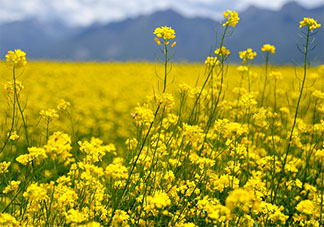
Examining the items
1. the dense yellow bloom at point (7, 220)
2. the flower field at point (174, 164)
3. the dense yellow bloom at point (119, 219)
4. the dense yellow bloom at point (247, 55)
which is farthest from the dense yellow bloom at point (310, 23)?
Result: the dense yellow bloom at point (7, 220)

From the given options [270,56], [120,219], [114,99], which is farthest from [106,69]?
[120,219]

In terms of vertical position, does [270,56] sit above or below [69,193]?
above

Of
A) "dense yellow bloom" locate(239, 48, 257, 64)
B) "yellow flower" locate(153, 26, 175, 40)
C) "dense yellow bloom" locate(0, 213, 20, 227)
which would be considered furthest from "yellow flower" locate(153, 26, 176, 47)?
"dense yellow bloom" locate(239, 48, 257, 64)

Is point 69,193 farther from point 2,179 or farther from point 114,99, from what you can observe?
point 114,99

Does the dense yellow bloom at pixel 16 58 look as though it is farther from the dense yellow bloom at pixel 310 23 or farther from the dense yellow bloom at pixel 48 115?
the dense yellow bloom at pixel 310 23

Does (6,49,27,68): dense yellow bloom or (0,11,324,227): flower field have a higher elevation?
(6,49,27,68): dense yellow bloom

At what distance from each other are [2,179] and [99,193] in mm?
923

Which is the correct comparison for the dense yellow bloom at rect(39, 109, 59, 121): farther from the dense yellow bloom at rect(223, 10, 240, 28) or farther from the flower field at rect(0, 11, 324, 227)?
the dense yellow bloom at rect(223, 10, 240, 28)

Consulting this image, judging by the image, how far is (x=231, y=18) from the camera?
11.1 feet

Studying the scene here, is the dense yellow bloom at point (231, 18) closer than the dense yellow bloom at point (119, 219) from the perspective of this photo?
No

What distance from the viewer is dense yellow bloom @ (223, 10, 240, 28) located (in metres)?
3.37

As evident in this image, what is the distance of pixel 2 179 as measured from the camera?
131 inches

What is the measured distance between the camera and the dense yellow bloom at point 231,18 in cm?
337

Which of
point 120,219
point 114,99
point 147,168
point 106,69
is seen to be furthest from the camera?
point 106,69
